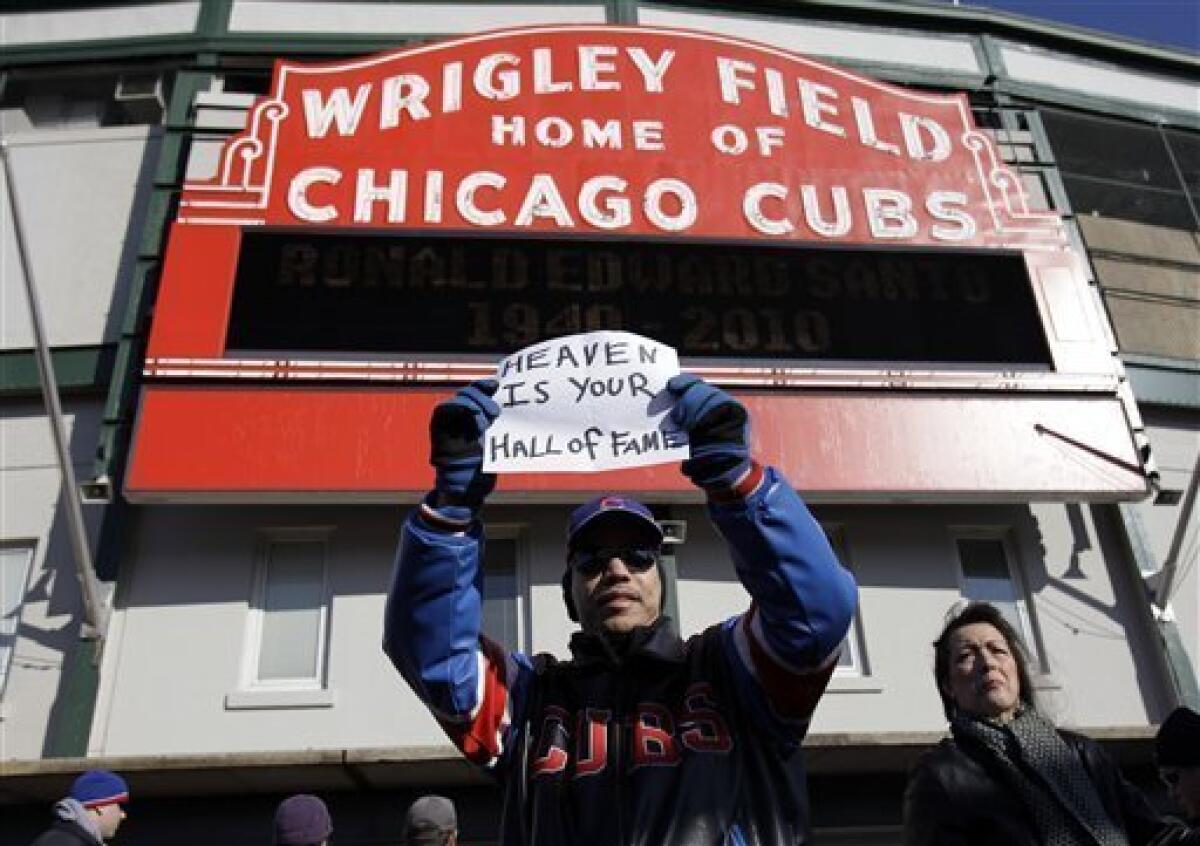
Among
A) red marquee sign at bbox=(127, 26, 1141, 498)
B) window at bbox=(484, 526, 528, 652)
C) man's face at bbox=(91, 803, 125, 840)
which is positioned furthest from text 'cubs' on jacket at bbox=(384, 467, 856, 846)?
window at bbox=(484, 526, 528, 652)

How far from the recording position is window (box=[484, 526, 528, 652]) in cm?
741

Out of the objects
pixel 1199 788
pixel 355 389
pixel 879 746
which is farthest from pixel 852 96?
pixel 1199 788

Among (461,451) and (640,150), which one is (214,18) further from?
(461,451)

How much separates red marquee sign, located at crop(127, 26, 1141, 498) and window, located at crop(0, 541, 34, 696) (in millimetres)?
1551

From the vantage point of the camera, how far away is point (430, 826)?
4.09 meters

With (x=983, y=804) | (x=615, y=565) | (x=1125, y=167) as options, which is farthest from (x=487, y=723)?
(x=1125, y=167)

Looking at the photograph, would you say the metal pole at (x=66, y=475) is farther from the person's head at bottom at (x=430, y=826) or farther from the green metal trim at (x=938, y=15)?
the green metal trim at (x=938, y=15)

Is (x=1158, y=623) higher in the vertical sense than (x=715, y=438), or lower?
higher

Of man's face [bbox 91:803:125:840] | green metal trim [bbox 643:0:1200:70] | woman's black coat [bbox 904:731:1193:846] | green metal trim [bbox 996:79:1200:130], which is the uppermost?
green metal trim [bbox 643:0:1200:70]

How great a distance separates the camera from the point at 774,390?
7.39 metres

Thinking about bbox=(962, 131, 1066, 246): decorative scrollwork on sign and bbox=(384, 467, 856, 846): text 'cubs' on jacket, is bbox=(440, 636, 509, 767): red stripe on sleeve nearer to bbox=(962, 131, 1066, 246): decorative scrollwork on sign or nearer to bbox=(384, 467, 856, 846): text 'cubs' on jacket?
bbox=(384, 467, 856, 846): text 'cubs' on jacket

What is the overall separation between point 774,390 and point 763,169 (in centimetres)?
233

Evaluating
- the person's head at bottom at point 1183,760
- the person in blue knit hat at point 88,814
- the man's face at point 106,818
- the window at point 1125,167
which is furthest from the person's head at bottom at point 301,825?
the window at point 1125,167

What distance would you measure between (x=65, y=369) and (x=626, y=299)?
4.54 meters
